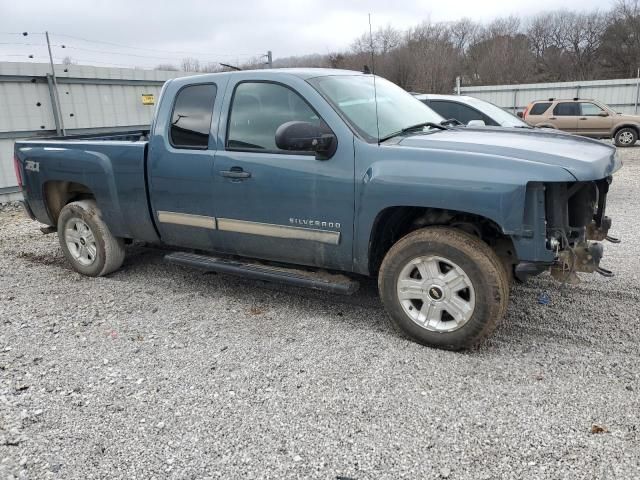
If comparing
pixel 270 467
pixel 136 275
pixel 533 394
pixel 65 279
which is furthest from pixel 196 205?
pixel 533 394

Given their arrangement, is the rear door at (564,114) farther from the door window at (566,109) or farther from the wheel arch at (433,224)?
the wheel arch at (433,224)

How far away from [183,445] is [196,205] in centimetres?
223

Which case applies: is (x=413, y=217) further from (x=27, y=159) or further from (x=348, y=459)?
(x=27, y=159)

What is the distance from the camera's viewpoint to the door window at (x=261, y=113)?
4.10m

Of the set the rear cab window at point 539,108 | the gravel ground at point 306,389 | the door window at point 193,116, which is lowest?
the gravel ground at point 306,389

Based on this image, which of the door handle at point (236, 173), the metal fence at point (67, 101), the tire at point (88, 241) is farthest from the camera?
the metal fence at point (67, 101)

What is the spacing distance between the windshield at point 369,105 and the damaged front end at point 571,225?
4.12ft

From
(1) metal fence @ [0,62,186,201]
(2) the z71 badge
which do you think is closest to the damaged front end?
(2) the z71 badge

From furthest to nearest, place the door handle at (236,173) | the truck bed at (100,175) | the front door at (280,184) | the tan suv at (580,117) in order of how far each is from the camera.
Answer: the tan suv at (580,117) < the truck bed at (100,175) < the door handle at (236,173) < the front door at (280,184)

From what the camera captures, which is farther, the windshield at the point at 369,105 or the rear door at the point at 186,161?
the rear door at the point at 186,161

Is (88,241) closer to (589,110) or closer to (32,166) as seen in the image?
(32,166)

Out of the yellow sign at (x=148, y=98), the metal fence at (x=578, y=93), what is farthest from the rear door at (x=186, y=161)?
the metal fence at (x=578, y=93)

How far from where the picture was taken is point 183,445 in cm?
279

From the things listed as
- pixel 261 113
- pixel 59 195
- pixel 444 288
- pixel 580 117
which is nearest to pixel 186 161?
pixel 261 113
